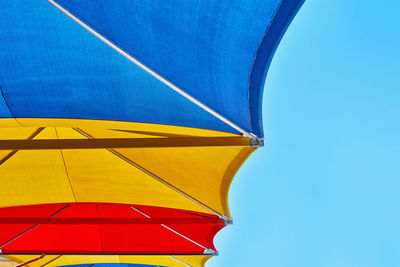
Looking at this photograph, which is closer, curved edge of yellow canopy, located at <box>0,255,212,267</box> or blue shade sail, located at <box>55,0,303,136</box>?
blue shade sail, located at <box>55,0,303,136</box>

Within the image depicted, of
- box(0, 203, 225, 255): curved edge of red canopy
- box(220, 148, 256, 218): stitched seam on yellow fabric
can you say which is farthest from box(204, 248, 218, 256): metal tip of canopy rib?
box(220, 148, 256, 218): stitched seam on yellow fabric

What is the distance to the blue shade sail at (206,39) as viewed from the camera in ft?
11.1

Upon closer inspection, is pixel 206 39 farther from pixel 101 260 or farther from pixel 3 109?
pixel 101 260

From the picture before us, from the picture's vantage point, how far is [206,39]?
368cm

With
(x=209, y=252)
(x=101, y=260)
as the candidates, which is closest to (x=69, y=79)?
(x=209, y=252)

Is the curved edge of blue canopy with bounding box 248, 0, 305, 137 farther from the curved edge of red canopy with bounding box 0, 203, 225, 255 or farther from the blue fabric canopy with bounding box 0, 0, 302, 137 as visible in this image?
the curved edge of red canopy with bounding box 0, 203, 225, 255

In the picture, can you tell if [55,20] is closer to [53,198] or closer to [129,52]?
[129,52]

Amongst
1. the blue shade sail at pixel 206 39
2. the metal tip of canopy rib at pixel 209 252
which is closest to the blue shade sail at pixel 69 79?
the blue shade sail at pixel 206 39

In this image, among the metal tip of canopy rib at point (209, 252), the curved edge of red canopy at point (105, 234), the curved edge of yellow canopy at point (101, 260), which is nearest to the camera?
the curved edge of red canopy at point (105, 234)

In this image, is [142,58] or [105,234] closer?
[142,58]

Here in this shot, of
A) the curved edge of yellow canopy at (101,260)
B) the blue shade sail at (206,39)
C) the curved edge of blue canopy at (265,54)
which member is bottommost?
the curved edge of blue canopy at (265,54)

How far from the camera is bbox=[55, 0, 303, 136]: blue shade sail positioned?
339cm

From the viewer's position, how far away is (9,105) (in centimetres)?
443

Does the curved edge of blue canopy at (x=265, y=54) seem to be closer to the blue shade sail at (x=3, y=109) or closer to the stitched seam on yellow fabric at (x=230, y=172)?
the stitched seam on yellow fabric at (x=230, y=172)
